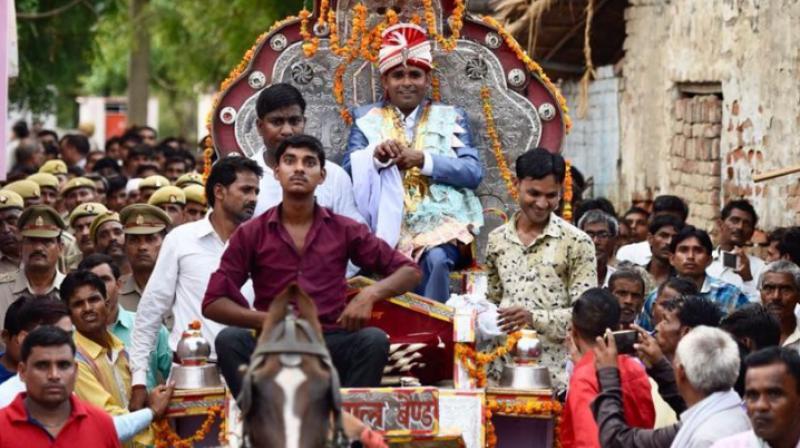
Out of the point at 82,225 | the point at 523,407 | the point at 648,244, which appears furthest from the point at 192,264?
the point at 648,244

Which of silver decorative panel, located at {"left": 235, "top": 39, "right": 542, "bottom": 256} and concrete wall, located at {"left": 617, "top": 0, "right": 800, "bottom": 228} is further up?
concrete wall, located at {"left": 617, "top": 0, "right": 800, "bottom": 228}

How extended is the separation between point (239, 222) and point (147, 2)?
22.1m

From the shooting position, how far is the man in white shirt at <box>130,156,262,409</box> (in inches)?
408

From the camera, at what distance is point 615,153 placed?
20.9 metres

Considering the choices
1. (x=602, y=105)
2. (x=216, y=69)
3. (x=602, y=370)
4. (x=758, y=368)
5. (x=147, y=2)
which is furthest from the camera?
(x=216, y=69)

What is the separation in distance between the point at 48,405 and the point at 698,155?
1061cm

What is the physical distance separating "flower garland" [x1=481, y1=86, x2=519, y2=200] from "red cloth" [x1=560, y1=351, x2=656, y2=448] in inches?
113

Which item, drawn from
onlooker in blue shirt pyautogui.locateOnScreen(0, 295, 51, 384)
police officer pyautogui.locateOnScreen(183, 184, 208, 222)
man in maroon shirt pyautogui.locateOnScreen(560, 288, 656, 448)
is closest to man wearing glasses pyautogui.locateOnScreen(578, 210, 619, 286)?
police officer pyautogui.locateOnScreen(183, 184, 208, 222)

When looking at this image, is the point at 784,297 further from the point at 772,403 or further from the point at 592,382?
the point at 772,403

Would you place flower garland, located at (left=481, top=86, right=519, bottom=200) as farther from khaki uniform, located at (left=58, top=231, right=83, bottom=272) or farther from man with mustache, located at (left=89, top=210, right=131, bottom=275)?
khaki uniform, located at (left=58, top=231, right=83, bottom=272)

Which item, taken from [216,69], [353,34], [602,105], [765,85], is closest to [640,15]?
[602,105]

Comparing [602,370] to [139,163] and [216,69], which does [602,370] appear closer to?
[139,163]

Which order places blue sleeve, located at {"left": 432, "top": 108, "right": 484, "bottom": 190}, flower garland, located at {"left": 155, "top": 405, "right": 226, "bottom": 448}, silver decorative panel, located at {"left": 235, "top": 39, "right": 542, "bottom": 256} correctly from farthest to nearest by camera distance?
silver decorative panel, located at {"left": 235, "top": 39, "right": 542, "bottom": 256}, blue sleeve, located at {"left": 432, "top": 108, "right": 484, "bottom": 190}, flower garland, located at {"left": 155, "top": 405, "right": 226, "bottom": 448}

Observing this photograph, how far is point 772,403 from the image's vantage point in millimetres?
7777
